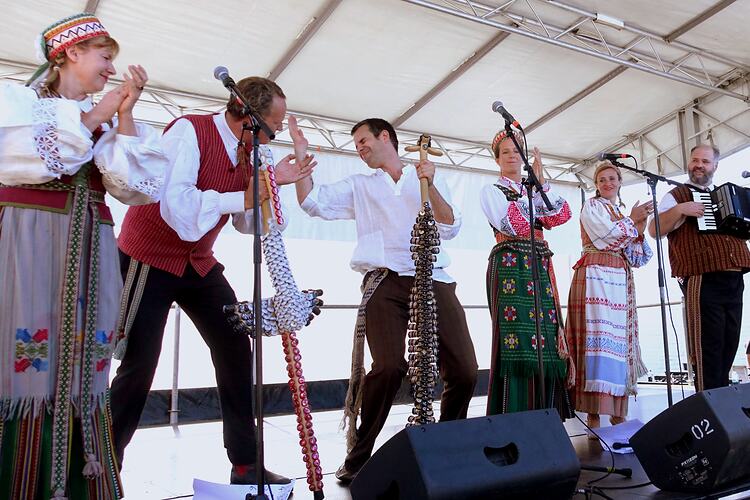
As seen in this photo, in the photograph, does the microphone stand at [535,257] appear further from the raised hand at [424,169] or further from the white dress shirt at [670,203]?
the white dress shirt at [670,203]

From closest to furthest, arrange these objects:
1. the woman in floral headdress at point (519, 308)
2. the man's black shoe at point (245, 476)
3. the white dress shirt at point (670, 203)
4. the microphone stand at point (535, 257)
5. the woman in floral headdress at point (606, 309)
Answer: the man's black shoe at point (245, 476) → the microphone stand at point (535, 257) → the woman in floral headdress at point (519, 308) → the woman in floral headdress at point (606, 309) → the white dress shirt at point (670, 203)

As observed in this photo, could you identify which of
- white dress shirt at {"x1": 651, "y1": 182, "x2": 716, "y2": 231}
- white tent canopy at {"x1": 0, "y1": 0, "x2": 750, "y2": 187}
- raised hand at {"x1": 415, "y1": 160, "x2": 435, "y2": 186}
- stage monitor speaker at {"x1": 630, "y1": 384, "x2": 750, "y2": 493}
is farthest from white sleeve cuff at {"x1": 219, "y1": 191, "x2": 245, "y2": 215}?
white tent canopy at {"x1": 0, "y1": 0, "x2": 750, "y2": 187}

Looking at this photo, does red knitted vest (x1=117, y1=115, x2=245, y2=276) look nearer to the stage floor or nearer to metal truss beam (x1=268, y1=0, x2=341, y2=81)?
the stage floor

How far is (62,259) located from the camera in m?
1.79

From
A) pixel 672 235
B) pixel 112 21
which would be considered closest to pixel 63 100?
pixel 672 235

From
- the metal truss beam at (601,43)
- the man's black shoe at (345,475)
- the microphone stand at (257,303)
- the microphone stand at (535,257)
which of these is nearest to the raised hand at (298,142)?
the microphone stand at (257,303)

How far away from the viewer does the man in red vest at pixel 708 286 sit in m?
3.77

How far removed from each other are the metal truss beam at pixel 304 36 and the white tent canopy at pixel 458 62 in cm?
1

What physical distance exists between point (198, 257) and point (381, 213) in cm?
86

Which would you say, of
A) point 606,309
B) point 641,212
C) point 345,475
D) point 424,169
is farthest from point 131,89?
point 641,212

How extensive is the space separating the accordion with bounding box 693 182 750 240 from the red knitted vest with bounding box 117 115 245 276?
2782 mm

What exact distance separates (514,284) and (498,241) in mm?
266

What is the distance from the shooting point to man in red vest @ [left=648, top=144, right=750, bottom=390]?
12.4ft

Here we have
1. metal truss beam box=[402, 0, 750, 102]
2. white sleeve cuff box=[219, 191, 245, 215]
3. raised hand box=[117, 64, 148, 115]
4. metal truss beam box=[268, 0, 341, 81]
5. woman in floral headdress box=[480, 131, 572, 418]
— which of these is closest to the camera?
raised hand box=[117, 64, 148, 115]
